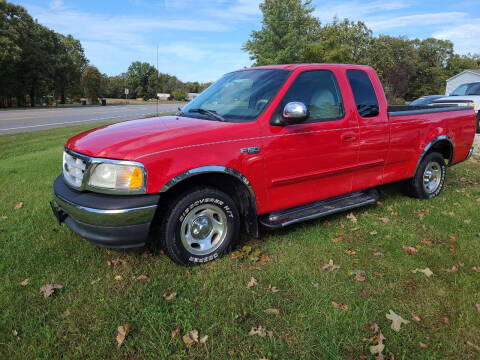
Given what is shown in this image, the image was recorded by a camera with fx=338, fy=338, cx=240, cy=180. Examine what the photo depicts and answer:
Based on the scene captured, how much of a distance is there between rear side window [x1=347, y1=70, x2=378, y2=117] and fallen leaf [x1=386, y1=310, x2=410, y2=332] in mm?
2433

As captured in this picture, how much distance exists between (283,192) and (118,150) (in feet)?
5.75

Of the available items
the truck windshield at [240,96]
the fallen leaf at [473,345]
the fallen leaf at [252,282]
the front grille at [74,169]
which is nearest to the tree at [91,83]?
the truck windshield at [240,96]

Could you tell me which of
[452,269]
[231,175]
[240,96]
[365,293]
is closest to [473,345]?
[365,293]

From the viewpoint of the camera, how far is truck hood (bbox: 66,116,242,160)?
9.57 ft

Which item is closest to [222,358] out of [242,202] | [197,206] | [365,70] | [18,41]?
[197,206]

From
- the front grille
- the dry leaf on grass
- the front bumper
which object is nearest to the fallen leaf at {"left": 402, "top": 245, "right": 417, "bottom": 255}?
the dry leaf on grass

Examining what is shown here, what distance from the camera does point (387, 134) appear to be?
4.43 metres

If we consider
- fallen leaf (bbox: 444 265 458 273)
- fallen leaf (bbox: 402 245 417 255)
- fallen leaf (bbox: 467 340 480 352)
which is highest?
fallen leaf (bbox: 402 245 417 255)

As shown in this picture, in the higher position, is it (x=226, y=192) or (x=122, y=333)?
(x=226, y=192)

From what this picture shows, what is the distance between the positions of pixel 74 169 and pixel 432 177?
5.20 m

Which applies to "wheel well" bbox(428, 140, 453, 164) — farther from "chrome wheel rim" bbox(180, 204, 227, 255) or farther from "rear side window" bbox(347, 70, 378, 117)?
"chrome wheel rim" bbox(180, 204, 227, 255)

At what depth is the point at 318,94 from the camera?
399cm

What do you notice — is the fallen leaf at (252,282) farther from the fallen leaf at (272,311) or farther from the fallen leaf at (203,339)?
the fallen leaf at (203,339)

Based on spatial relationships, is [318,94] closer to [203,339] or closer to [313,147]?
[313,147]
